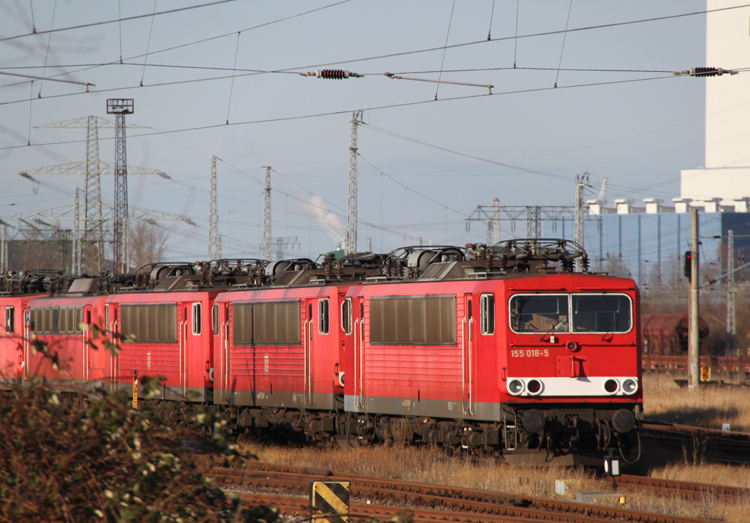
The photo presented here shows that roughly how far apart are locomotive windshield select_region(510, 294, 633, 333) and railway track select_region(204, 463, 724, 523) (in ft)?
9.12

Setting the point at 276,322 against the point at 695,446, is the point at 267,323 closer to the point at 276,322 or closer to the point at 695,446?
the point at 276,322

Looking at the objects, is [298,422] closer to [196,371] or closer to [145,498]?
[196,371]

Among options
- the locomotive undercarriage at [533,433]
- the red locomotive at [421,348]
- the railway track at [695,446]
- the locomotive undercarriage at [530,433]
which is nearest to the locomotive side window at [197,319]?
the red locomotive at [421,348]

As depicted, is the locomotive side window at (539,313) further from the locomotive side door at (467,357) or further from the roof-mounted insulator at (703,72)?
the roof-mounted insulator at (703,72)

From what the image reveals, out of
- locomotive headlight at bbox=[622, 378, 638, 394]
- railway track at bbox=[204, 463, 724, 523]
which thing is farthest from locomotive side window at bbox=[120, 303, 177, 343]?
locomotive headlight at bbox=[622, 378, 638, 394]

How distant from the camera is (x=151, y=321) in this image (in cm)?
2300

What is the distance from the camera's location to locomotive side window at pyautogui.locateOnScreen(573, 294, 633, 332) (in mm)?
14664

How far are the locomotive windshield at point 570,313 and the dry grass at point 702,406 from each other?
11920mm

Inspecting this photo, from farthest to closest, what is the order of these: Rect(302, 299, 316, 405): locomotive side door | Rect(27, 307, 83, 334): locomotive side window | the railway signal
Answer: the railway signal < Rect(27, 307, 83, 334): locomotive side window < Rect(302, 299, 316, 405): locomotive side door

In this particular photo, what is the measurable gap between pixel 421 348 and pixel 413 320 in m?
0.55

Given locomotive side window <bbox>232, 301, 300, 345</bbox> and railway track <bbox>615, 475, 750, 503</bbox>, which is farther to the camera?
locomotive side window <bbox>232, 301, 300, 345</bbox>

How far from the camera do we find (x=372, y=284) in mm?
17328

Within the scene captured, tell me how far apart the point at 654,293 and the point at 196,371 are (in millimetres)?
61615

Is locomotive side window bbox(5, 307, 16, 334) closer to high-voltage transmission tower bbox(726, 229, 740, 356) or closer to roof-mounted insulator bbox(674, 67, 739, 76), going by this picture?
roof-mounted insulator bbox(674, 67, 739, 76)
